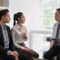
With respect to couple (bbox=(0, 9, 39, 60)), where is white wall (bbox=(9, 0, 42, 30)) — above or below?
above

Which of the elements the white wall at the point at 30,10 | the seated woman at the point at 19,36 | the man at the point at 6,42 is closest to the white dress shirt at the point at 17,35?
the seated woman at the point at 19,36

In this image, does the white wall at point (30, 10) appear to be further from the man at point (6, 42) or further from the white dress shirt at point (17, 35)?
the man at point (6, 42)

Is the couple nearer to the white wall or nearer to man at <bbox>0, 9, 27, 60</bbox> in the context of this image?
man at <bbox>0, 9, 27, 60</bbox>

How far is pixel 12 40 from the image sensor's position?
11.9 feet

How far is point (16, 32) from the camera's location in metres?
3.89

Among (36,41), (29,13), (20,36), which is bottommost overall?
(36,41)

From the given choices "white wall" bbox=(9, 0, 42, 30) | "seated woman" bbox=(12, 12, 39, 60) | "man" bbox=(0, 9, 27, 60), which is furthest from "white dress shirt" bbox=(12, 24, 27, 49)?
"white wall" bbox=(9, 0, 42, 30)

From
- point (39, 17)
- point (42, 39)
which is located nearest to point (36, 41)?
point (42, 39)

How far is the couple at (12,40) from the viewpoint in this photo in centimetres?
331

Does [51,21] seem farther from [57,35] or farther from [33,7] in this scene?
[57,35]

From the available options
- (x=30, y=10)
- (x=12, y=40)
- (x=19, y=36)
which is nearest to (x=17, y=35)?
(x=19, y=36)

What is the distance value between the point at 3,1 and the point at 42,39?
1.46 meters

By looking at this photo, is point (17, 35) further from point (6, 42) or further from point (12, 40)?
point (6, 42)

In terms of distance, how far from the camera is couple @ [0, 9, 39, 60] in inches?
130
